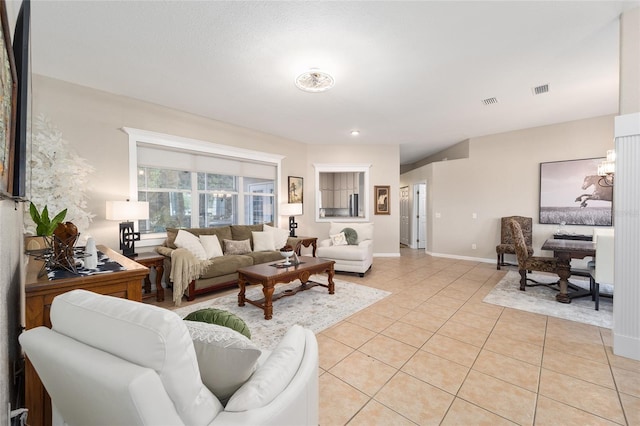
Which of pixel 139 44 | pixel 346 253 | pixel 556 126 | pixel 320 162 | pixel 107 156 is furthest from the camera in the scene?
pixel 320 162

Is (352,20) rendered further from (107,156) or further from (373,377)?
(107,156)

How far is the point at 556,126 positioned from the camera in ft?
16.9

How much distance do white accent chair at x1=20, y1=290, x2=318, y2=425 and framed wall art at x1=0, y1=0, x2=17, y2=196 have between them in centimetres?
49

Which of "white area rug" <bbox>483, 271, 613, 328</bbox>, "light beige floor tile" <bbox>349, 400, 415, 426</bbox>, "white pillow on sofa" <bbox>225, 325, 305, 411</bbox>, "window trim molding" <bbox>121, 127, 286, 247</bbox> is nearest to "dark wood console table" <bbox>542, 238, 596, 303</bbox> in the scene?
"white area rug" <bbox>483, 271, 613, 328</bbox>

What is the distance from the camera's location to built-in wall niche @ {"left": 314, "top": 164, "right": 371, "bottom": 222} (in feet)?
21.7

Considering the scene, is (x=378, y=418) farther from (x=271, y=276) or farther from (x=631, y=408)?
(x=271, y=276)

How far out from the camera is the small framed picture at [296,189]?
6.17 meters

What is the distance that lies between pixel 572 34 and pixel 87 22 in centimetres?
427

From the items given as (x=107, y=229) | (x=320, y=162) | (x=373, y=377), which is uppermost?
(x=320, y=162)

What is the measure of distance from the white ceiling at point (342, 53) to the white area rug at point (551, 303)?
278 centimetres

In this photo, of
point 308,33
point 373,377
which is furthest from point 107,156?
point 373,377

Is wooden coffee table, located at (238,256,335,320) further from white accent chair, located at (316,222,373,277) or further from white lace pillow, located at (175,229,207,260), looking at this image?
white accent chair, located at (316,222,373,277)

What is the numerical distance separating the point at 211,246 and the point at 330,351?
2.57 meters

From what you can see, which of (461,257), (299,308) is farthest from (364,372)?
(461,257)
